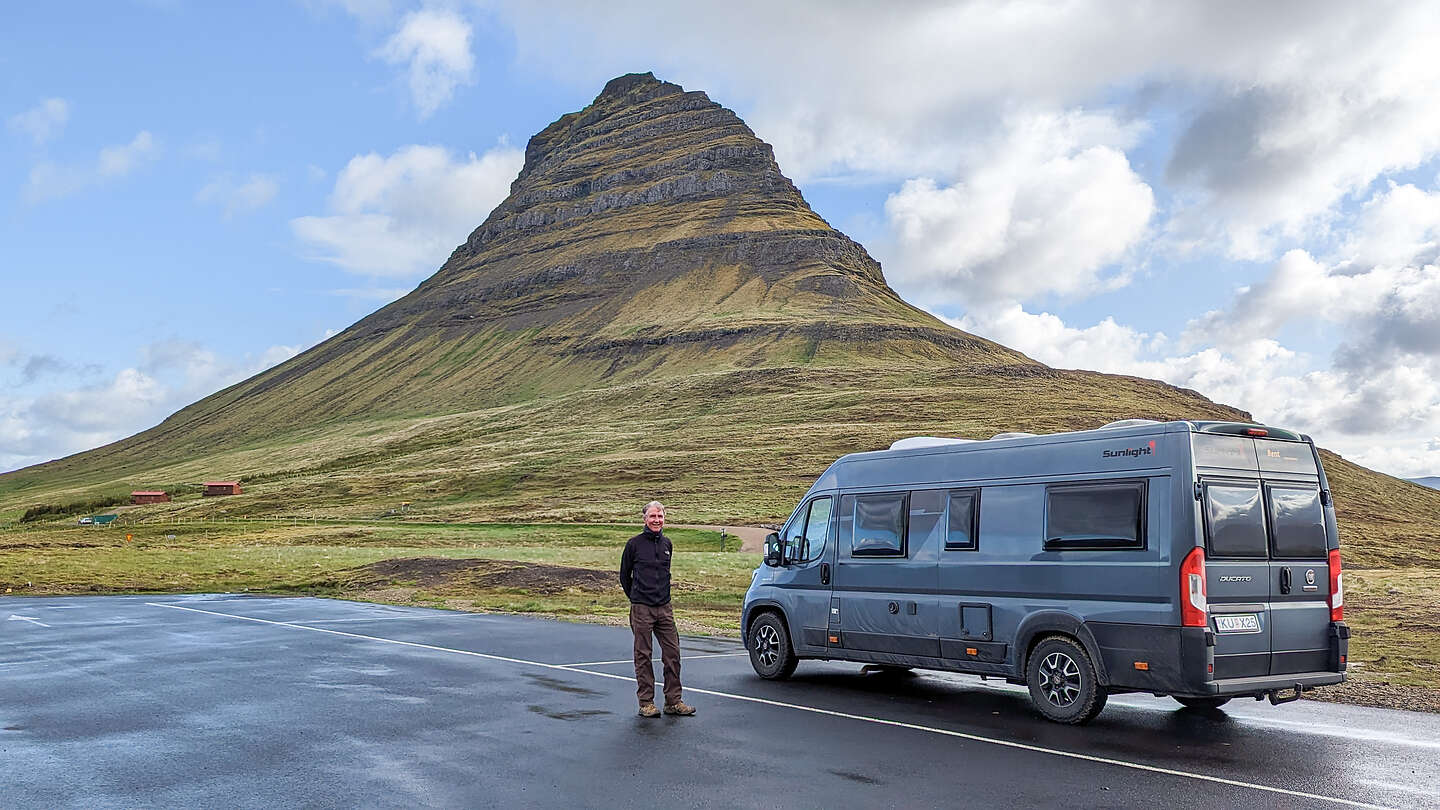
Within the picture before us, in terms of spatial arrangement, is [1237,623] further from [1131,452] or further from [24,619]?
[24,619]

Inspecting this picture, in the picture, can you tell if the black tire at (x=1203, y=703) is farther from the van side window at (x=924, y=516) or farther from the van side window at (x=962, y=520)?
the van side window at (x=924, y=516)

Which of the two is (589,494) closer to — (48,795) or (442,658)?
(442,658)

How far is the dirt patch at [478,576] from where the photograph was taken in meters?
33.7

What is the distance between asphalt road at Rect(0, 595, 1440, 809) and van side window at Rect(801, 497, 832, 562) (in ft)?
5.82

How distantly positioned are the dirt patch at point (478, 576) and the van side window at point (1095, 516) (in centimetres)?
2204

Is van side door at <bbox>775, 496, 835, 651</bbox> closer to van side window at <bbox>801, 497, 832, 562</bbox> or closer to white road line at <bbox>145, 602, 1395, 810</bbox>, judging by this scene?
van side window at <bbox>801, 497, 832, 562</bbox>

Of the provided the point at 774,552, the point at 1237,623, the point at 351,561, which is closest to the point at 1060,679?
the point at 1237,623

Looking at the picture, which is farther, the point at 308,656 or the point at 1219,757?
the point at 308,656

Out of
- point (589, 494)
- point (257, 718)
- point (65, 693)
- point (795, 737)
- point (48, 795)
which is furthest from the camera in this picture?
point (589, 494)

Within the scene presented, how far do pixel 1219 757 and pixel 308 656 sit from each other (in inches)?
529

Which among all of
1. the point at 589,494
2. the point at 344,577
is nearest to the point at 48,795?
the point at 344,577

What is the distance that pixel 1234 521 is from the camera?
11297mm

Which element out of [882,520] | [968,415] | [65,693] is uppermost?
[968,415]

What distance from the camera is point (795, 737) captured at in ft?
35.1
